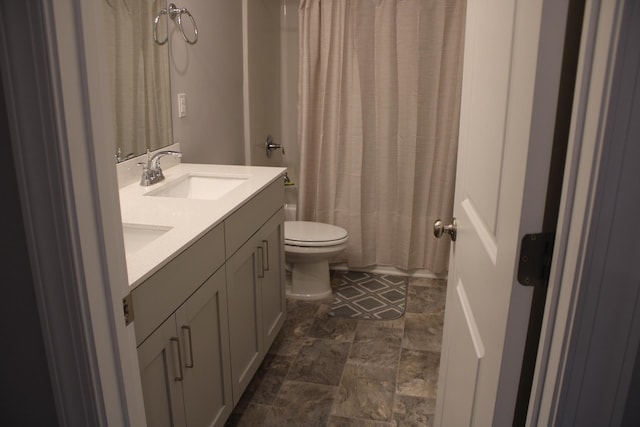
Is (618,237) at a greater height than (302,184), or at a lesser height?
greater

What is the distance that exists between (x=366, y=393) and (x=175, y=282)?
115 centimetres

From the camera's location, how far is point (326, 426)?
2021 mm

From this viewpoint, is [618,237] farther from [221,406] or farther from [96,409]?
[221,406]

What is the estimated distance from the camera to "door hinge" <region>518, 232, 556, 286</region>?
804mm

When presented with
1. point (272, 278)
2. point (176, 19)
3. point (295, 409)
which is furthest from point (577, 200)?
point (176, 19)

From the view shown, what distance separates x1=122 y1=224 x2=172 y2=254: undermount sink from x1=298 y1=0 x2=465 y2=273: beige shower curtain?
179 cm

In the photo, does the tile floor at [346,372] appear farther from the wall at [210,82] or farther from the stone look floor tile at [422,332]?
the wall at [210,82]

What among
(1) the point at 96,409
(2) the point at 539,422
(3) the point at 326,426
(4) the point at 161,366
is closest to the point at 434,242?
(3) the point at 326,426

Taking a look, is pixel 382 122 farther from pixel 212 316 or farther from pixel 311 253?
pixel 212 316

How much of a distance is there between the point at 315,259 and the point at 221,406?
4.23 ft

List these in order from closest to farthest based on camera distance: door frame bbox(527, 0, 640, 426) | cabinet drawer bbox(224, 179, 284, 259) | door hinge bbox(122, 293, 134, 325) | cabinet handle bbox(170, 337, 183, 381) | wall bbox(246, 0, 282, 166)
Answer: door frame bbox(527, 0, 640, 426) → door hinge bbox(122, 293, 134, 325) → cabinet handle bbox(170, 337, 183, 381) → cabinet drawer bbox(224, 179, 284, 259) → wall bbox(246, 0, 282, 166)

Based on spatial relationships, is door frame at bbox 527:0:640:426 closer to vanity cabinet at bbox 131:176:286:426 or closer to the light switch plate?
vanity cabinet at bbox 131:176:286:426

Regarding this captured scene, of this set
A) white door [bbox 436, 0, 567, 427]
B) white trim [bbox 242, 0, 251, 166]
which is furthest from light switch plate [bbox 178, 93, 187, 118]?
white door [bbox 436, 0, 567, 427]

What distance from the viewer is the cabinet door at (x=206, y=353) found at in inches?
60.1
